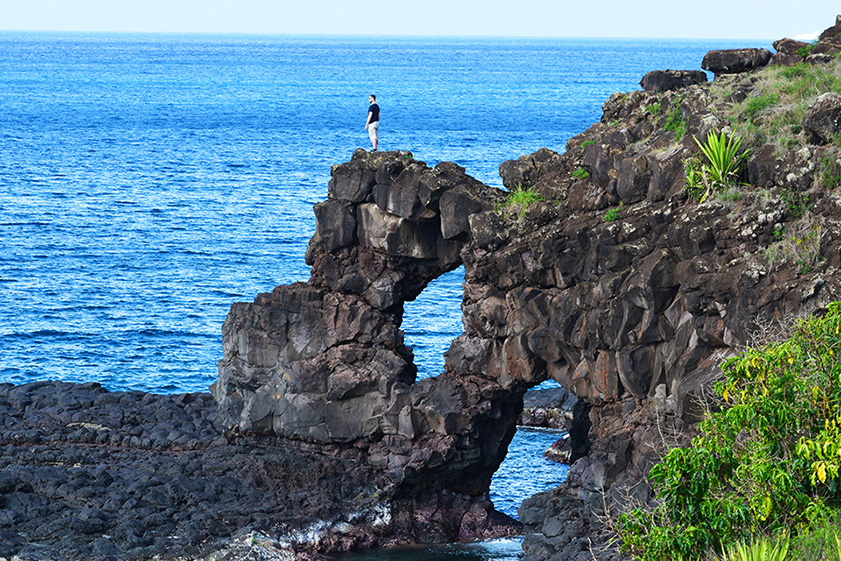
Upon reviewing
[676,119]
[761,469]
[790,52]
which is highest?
[790,52]

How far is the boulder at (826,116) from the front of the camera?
34406 millimetres

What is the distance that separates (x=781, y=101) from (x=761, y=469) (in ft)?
58.1

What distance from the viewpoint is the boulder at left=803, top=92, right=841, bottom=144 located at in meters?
34.4

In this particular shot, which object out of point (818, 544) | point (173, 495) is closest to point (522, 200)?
point (173, 495)

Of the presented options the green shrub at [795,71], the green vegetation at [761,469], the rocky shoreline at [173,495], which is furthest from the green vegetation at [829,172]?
the rocky shoreline at [173,495]

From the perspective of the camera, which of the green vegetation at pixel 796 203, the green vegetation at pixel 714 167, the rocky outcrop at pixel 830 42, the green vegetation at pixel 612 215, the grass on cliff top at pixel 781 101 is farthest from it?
the rocky outcrop at pixel 830 42

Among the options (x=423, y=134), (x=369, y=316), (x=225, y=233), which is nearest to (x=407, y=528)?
(x=369, y=316)

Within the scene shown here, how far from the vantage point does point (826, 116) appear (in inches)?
1357

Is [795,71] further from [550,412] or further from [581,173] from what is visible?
[550,412]

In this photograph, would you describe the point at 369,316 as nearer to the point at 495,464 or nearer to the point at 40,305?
the point at 495,464

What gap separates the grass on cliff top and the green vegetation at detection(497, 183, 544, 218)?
737cm

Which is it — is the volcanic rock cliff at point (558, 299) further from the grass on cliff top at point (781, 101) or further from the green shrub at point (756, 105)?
the green shrub at point (756, 105)

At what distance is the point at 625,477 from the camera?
121 feet

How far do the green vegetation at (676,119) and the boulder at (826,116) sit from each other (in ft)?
14.5
